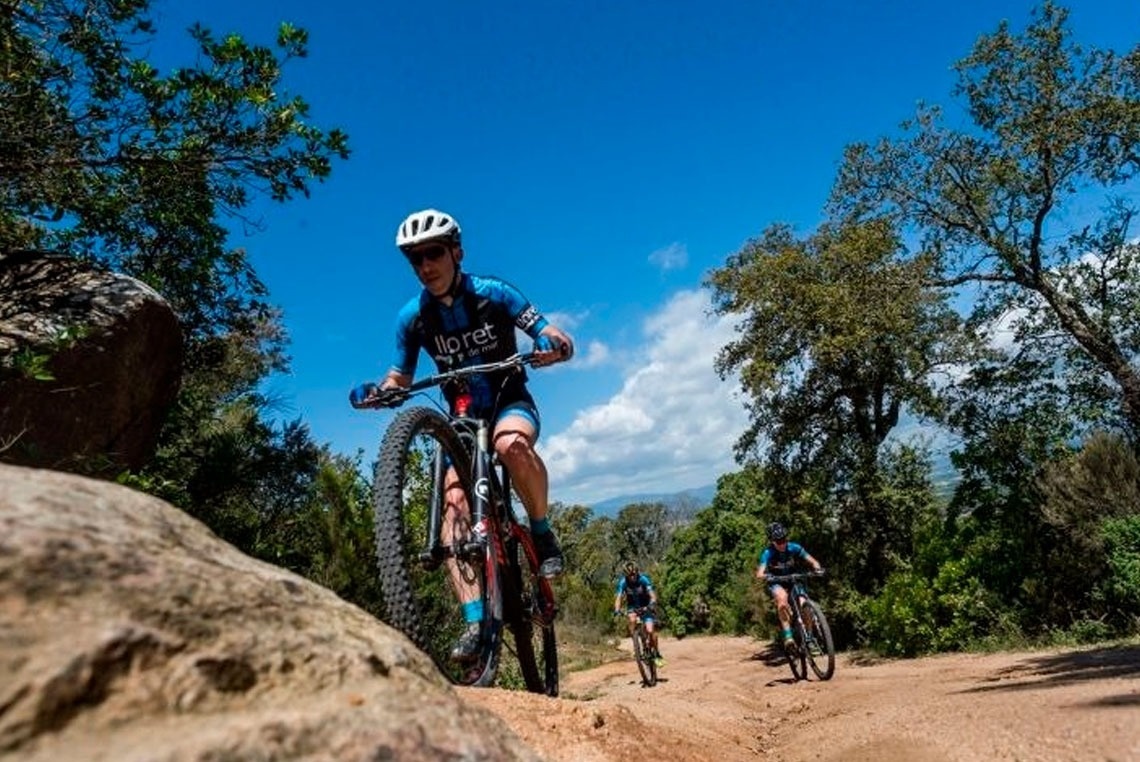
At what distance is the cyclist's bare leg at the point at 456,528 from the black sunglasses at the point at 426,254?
4.14 feet

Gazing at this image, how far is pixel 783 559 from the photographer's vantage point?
45.2 feet

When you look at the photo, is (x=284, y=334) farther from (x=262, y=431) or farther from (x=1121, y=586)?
(x=1121, y=586)

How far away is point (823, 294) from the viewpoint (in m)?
21.3

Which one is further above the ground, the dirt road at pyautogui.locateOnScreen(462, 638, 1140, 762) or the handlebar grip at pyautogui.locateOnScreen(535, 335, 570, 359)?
the handlebar grip at pyautogui.locateOnScreen(535, 335, 570, 359)

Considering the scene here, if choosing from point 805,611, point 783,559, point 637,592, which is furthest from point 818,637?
point 637,592

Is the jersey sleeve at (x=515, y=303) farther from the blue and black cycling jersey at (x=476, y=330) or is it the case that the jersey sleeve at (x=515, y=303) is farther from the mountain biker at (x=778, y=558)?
the mountain biker at (x=778, y=558)

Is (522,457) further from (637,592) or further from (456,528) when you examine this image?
(637,592)

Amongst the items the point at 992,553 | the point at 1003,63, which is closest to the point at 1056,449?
the point at 992,553

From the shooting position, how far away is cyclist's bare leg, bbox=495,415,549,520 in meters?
4.71

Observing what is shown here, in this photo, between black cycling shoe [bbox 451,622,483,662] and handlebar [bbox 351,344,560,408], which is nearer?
black cycling shoe [bbox 451,622,483,662]

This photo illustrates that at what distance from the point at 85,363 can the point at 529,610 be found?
6.00 metres

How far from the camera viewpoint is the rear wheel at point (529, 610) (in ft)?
16.8

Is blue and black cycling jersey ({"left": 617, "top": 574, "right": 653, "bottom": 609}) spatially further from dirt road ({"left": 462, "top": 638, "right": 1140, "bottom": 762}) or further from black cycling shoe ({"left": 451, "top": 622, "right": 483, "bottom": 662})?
black cycling shoe ({"left": 451, "top": 622, "right": 483, "bottom": 662})

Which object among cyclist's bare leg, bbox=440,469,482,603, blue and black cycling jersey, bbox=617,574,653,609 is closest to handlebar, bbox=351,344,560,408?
cyclist's bare leg, bbox=440,469,482,603
